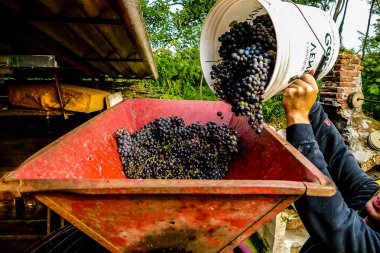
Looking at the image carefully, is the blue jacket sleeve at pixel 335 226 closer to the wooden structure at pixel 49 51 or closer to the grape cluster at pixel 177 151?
the grape cluster at pixel 177 151

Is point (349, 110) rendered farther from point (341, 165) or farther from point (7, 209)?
point (7, 209)

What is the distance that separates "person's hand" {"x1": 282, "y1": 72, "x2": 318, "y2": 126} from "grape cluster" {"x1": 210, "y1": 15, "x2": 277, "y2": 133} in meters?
0.14

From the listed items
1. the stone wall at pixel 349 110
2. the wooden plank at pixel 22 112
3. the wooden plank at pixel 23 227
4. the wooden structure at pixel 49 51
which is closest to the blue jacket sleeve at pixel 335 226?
the wooden structure at pixel 49 51

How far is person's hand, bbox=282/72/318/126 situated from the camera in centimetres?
116

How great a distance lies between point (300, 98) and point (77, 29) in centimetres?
135

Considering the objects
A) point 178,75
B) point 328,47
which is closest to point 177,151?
point 328,47

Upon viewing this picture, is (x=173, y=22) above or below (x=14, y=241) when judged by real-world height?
above

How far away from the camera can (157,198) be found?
2.58 feet

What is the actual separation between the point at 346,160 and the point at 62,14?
1.82 metres

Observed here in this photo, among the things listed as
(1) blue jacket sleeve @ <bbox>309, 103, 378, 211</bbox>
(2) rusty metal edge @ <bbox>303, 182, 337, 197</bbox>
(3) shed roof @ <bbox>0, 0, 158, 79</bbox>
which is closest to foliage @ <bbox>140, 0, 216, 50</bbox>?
(3) shed roof @ <bbox>0, 0, 158, 79</bbox>

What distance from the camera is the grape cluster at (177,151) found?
4.91 feet

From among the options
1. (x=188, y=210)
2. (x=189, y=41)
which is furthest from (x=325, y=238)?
(x=189, y=41)

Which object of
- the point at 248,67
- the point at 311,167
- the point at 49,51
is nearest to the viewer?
the point at 311,167

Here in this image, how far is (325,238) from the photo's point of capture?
104 centimetres
